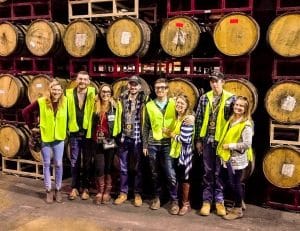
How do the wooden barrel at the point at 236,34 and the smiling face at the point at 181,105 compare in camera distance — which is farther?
the wooden barrel at the point at 236,34

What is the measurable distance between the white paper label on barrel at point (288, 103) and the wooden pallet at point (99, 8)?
9.42ft

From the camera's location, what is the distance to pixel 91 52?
7.14 m

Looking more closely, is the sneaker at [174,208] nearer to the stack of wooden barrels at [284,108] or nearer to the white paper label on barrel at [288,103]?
the stack of wooden barrels at [284,108]

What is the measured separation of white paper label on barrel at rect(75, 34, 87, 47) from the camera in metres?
7.13

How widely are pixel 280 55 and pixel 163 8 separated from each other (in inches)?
111

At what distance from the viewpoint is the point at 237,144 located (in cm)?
550

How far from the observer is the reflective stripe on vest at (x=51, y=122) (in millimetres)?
6332

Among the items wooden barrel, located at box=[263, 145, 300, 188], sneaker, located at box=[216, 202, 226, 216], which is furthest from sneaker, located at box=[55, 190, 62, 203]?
wooden barrel, located at box=[263, 145, 300, 188]

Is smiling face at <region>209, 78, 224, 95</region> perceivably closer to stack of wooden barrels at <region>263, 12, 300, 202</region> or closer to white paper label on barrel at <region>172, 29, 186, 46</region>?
stack of wooden barrels at <region>263, 12, 300, 202</region>

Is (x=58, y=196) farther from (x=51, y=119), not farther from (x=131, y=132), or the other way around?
(x=131, y=132)

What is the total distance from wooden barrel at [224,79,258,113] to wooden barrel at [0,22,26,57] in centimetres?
417

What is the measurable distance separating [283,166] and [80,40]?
401 cm

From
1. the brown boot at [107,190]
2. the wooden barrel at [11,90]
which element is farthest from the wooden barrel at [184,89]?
the wooden barrel at [11,90]

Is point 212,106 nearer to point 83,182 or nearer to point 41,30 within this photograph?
point 83,182
